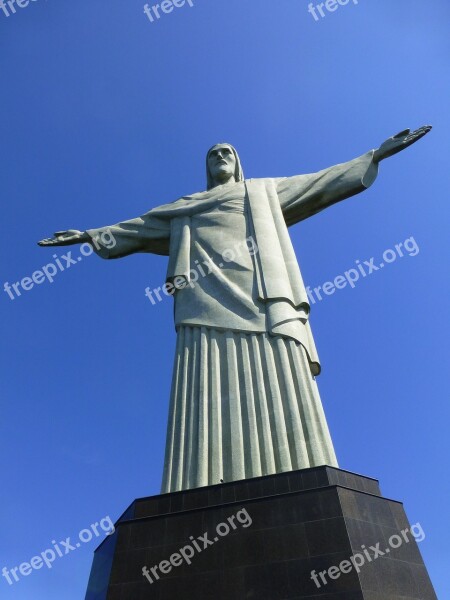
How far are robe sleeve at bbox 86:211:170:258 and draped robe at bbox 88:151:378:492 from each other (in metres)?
0.02

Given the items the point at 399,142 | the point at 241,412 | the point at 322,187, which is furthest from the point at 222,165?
the point at 241,412

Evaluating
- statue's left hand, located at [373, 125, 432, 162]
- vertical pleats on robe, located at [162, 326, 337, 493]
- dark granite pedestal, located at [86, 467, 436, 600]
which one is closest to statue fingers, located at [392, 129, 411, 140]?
statue's left hand, located at [373, 125, 432, 162]

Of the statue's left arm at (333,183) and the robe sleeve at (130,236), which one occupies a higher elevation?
the robe sleeve at (130,236)

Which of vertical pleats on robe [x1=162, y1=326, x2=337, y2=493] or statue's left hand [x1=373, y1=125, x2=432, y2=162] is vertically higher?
statue's left hand [x1=373, y1=125, x2=432, y2=162]

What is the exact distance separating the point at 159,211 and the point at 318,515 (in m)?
7.74

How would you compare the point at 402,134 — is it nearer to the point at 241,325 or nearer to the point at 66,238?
the point at 241,325

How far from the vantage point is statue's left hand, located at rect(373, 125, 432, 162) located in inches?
415

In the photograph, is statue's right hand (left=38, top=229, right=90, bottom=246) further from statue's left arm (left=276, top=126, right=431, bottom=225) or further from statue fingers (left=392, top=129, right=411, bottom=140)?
statue fingers (left=392, top=129, right=411, bottom=140)

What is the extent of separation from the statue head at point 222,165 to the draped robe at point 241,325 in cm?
88

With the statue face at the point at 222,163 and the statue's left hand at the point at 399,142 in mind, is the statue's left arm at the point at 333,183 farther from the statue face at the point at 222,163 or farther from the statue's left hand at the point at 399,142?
the statue face at the point at 222,163

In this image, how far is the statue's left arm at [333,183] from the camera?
422 inches

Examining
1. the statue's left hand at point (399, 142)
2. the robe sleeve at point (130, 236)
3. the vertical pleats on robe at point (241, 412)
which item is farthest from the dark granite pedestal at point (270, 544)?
the statue's left hand at point (399, 142)

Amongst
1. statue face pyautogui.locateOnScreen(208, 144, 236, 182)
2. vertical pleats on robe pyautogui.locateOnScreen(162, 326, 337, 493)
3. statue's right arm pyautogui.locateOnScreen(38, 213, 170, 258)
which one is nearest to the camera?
vertical pleats on robe pyautogui.locateOnScreen(162, 326, 337, 493)

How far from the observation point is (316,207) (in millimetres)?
11547
